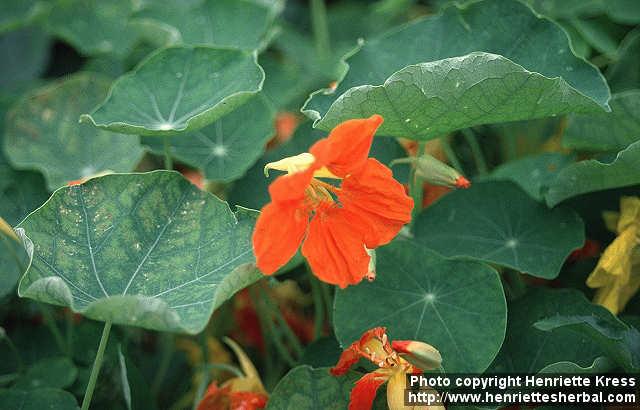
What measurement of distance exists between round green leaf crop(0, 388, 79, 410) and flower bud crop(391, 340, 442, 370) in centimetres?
49

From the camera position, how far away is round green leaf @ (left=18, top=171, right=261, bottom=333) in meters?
0.93

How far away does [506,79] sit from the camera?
92cm

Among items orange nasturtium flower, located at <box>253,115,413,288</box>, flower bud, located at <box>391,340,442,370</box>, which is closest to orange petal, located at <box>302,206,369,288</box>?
orange nasturtium flower, located at <box>253,115,413,288</box>

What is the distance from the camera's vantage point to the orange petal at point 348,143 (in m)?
0.81

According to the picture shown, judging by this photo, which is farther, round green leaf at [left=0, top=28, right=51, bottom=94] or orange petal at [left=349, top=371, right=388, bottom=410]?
round green leaf at [left=0, top=28, right=51, bottom=94]

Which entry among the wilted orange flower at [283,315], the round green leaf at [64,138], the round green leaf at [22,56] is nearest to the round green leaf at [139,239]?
the round green leaf at [64,138]

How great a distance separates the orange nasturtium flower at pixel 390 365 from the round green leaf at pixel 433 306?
10 cm

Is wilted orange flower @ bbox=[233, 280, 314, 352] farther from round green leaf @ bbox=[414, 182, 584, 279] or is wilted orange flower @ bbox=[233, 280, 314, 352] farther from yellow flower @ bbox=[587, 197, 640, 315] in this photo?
yellow flower @ bbox=[587, 197, 640, 315]

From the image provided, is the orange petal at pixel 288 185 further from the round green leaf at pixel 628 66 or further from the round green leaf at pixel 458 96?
the round green leaf at pixel 628 66

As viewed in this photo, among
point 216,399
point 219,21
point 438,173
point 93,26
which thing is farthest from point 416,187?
point 93,26

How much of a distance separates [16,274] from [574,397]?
2.84 feet

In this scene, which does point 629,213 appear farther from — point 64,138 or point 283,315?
point 64,138

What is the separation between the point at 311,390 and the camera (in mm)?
968

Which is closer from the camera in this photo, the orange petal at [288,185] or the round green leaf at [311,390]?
the orange petal at [288,185]
